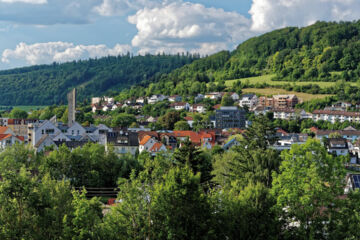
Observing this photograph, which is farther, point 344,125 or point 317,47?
point 317,47

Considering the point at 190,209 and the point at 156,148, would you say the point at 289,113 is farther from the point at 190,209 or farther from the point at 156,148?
the point at 190,209

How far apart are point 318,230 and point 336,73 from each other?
123832 mm

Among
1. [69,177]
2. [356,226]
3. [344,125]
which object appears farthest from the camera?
[344,125]

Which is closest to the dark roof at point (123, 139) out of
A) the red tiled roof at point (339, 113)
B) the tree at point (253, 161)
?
the tree at point (253, 161)

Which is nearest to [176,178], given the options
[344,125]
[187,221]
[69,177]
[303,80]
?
[187,221]

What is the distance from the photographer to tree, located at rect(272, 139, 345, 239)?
17750mm

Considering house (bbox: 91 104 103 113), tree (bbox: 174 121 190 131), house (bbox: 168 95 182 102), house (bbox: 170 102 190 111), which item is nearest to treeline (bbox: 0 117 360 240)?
tree (bbox: 174 121 190 131)

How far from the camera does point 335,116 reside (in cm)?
9562

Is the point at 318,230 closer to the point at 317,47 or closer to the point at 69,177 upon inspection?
the point at 69,177

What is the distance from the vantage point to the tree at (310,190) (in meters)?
17.8

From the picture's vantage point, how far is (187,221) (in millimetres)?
17703

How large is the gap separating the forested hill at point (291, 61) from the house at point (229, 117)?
3462 centimetres

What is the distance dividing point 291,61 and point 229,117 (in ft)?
215

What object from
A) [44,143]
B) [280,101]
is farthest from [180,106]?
[44,143]
